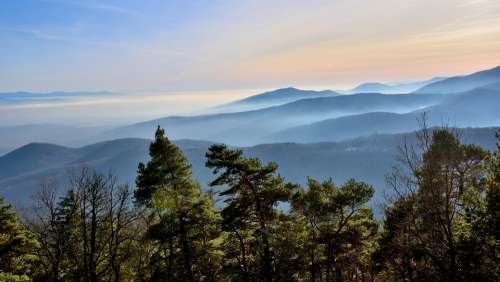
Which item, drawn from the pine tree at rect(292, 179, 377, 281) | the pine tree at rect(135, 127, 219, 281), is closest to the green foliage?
the pine tree at rect(135, 127, 219, 281)

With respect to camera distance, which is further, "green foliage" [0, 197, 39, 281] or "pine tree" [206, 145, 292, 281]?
"pine tree" [206, 145, 292, 281]

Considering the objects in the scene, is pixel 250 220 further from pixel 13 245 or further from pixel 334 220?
pixel 13 245

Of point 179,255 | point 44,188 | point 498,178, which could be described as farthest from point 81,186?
point 498,178

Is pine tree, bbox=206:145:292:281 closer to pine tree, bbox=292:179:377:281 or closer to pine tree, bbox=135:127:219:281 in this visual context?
pine tree, bbox=135:127:219:281

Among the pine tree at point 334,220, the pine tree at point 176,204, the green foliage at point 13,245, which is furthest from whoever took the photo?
the pine tree at point 334,220

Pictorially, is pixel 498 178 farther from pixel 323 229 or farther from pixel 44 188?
pixel 44 188

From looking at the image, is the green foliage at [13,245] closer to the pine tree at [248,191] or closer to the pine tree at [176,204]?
the pine tree at [176,204]

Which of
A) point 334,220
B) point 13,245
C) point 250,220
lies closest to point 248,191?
point 250,220

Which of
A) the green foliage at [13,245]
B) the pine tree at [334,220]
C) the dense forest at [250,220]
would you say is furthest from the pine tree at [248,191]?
the green foliage at [13,245]

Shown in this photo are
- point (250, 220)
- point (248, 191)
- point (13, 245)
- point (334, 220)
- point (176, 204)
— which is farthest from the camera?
point (334, 220)

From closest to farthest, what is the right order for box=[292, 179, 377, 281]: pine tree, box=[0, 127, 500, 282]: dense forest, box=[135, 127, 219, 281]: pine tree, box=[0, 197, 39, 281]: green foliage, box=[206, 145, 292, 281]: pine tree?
1. box=[0, 127, 500, 282]: dense forest
2. box=[0, 197, 39, 281]: green foliage
3. box=[135, 127, 219, 281]: pine tree
4. box=[206, 145, 292, 281]: pine tree
5. box=[292, 179, 377, 281]: pine tree
